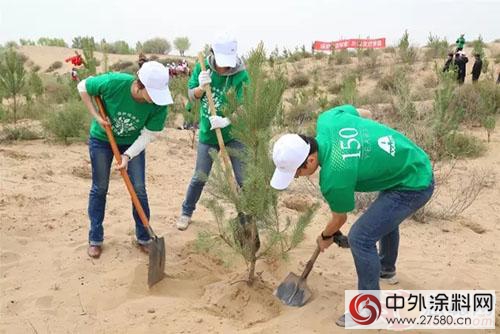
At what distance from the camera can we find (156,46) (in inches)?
1441

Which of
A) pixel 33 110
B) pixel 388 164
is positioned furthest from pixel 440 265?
pixel 33 110

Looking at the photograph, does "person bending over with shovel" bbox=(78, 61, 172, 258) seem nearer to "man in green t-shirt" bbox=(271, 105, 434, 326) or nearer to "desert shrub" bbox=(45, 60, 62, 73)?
"man in green t-shirt" bbox=(271, 105, 434, 326)

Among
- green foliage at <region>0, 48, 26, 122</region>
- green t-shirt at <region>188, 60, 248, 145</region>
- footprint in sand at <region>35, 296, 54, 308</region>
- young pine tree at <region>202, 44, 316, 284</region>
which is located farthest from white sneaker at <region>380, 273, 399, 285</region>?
green foliage at <region>0, 48, 26, 122</region>

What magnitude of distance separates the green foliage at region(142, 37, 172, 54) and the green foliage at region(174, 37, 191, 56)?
6.74 feet

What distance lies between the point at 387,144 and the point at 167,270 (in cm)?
202

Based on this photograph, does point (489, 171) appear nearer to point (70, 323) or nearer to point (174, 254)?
point (174, 254)

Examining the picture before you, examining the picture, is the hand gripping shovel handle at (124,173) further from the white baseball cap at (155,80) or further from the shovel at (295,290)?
the shovel at (295,290)

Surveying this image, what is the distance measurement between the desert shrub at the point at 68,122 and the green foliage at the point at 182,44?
32.5 metres

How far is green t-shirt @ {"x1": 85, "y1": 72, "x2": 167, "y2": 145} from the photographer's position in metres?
3.78

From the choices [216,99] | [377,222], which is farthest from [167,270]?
[377,222]

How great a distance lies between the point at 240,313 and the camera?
3.42 metres

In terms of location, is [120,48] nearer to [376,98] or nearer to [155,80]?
[376,98]

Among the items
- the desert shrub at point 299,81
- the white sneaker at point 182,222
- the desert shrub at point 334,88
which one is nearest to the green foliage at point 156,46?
the desert shrub at point 299,81

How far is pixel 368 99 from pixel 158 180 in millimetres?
7594
